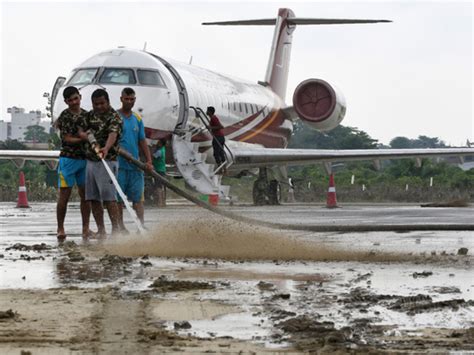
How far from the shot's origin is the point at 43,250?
9.77 m

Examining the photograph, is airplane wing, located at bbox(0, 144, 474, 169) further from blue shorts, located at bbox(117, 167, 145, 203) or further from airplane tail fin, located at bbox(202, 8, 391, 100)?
blue shorts, located at bbox(117, 167, 145, 203)

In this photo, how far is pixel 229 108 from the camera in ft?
86.7

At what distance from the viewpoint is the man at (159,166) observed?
18812mm

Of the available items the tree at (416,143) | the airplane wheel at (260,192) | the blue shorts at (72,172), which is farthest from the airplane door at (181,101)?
the tree at (416,143)

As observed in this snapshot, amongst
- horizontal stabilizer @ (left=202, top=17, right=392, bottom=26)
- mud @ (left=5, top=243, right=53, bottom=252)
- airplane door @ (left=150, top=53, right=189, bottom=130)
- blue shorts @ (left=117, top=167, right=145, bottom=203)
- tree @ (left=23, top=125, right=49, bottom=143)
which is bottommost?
mud @ (left=5, top=243, right=53, bottom=252)

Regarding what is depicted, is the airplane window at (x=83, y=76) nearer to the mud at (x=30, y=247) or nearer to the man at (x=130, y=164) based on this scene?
the man at (x=130, y=164)

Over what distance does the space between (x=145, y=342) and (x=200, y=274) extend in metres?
2.89

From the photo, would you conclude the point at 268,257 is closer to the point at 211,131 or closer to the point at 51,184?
the point at 211,131

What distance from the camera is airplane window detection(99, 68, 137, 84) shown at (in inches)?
825

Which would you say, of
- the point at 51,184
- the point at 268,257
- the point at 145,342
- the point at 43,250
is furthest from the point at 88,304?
the point at 51,184

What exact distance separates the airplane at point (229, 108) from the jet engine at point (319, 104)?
0.03m

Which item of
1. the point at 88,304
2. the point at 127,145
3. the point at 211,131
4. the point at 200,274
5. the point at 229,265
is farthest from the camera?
the point at 211,131

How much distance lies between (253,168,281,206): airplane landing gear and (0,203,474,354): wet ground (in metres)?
16.6

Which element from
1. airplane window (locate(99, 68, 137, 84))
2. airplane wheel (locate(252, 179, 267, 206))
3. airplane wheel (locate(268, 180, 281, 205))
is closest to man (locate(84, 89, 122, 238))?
airplane window (locate(99, 68, 137, 84))
